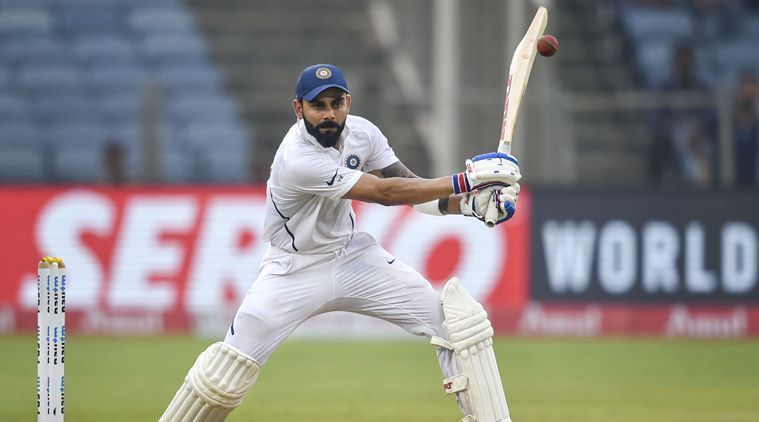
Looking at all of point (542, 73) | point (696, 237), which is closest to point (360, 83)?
point (542, 73)

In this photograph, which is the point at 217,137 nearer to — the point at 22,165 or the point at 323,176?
the point at 22,165

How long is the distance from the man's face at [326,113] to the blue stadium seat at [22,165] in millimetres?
7480

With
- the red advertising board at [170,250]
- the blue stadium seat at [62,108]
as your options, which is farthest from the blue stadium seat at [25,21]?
the red advertising board at [170,250]

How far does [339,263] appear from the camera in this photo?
5637 millimetres

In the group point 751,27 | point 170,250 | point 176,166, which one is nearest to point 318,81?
point 170,250

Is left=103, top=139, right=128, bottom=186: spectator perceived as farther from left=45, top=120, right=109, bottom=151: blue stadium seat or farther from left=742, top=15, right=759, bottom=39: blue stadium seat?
left=742, top=15, right=759, bottom=39: blue stadium seat

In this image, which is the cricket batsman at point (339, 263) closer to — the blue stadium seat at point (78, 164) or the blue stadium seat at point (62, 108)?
the blue stadium seat at point (78, 164)

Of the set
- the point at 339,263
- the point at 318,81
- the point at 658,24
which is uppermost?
the point at 658,24

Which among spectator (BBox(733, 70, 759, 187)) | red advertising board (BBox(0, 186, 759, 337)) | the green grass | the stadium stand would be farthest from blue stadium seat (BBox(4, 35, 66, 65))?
spectator (BBox(733, 70, 759, 187))

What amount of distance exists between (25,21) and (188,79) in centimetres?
200

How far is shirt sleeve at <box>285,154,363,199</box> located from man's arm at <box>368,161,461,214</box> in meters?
0.38

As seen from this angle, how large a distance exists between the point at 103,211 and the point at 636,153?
16.7 feet

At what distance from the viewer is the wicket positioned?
5.08m

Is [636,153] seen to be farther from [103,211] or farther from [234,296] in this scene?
[103,211]
